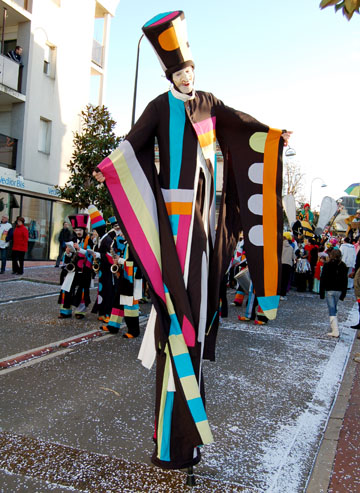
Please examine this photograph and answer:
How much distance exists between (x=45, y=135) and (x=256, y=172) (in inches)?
712

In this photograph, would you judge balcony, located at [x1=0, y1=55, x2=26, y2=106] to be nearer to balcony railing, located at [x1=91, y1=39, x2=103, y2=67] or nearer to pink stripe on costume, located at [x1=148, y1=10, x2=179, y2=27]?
balcony railing, located at [x1=91, y1=39, x2=103, y2=67]

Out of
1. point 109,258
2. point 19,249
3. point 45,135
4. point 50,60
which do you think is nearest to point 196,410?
point 109,258

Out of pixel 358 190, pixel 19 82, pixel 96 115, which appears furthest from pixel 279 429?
pixel 19 82

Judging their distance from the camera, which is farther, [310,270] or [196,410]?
[310,270]

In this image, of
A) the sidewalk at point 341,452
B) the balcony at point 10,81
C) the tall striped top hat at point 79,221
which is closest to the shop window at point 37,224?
the balcony at point 10,81

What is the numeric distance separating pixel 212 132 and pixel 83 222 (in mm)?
5532

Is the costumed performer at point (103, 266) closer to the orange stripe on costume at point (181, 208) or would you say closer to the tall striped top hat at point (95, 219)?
the tall striped top hat at point (95, 219)

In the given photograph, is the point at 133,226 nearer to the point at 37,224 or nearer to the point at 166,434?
the point at 166,434

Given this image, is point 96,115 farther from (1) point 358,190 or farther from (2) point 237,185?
(2) point 237,185

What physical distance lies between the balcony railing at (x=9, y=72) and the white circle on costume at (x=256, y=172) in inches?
646

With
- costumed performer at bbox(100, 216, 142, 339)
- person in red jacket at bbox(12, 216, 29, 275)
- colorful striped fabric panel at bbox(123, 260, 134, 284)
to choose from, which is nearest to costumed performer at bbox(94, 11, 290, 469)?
costumed performer at bbox(100, 216, 142, 339)

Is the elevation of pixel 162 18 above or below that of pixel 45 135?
below

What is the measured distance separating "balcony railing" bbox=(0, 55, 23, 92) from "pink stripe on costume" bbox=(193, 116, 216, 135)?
16.3 metres

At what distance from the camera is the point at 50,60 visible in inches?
768
